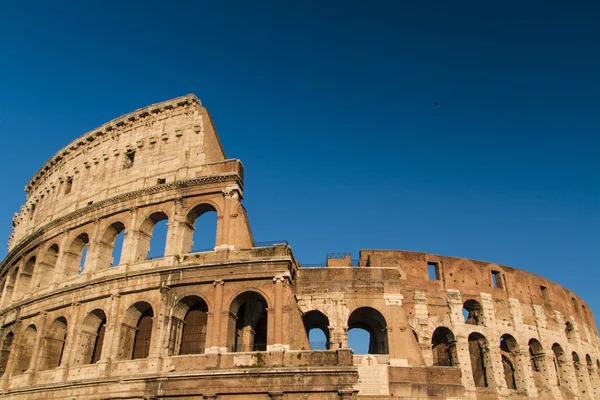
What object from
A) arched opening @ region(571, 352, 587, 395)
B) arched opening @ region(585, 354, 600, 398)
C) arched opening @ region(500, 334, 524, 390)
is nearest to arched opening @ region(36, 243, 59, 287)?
arched opening @ region(500, 334, 524, 390)

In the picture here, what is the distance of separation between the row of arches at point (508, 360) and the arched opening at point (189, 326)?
37.8 ft

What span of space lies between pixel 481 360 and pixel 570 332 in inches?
337

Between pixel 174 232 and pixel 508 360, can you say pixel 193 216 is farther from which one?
pixel 508 360

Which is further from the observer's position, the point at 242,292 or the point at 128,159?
the point at 128,159

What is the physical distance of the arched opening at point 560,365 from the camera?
27219 mm

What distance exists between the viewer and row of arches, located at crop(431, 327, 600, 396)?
2362 cm

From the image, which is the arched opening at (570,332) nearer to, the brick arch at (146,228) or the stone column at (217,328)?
the stone column at (217,328)

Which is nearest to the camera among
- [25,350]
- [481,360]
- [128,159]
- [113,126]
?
[25,350]

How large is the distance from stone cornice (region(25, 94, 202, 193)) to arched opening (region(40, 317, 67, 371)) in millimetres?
9826

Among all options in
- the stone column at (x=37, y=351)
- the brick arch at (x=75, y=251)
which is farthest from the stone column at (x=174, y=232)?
the stone column at (x=37, y=351)

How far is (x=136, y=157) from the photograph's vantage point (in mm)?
23453

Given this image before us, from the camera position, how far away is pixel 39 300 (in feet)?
72.4

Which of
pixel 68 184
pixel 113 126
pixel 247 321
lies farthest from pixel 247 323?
pixel 68 184

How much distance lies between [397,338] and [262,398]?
6289 mm
